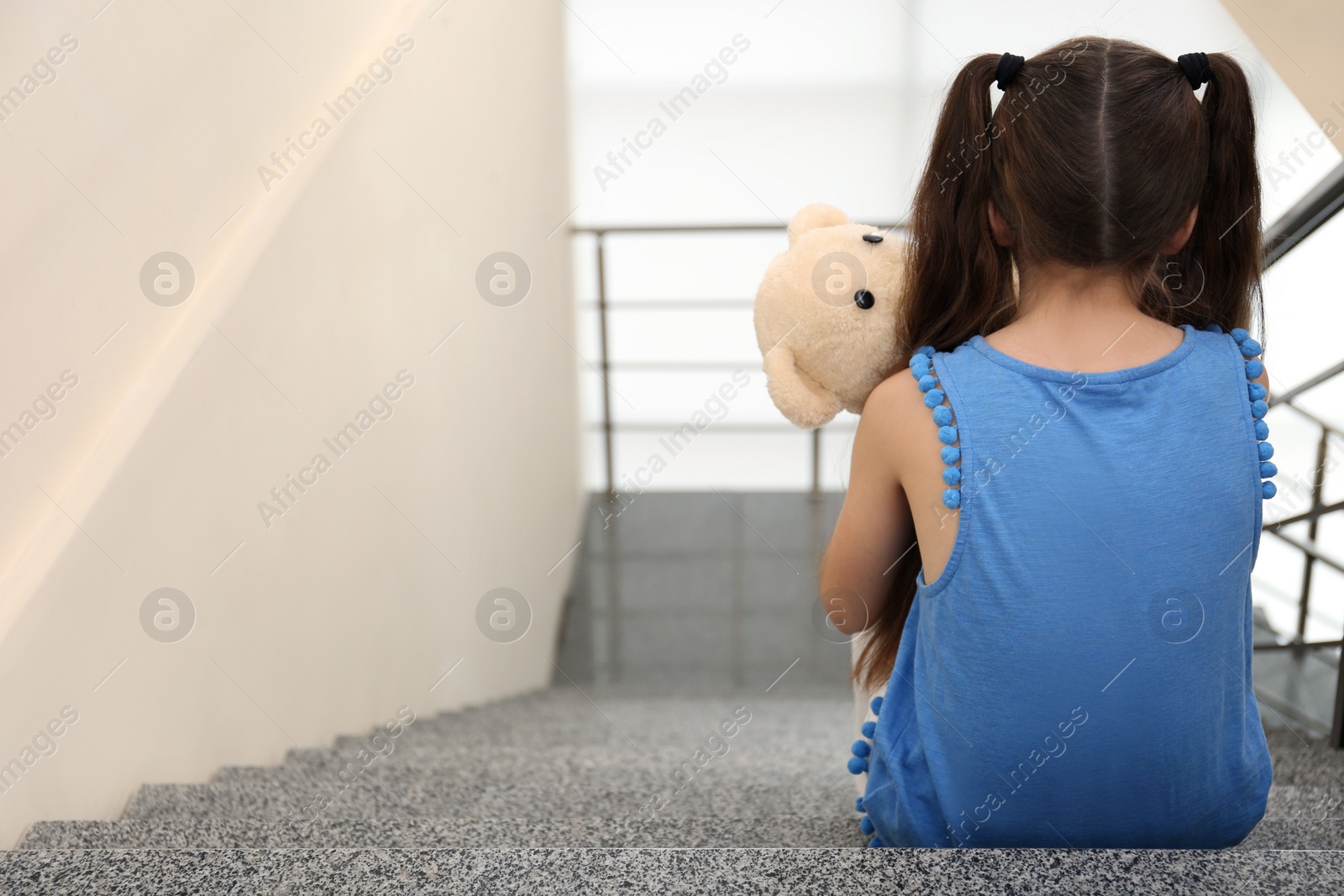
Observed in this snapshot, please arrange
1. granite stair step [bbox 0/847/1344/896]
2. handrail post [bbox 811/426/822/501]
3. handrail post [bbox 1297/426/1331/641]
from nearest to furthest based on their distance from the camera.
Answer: granite stair step [bbox 0/847/1344/896], handrail post [bbox 1297/426/1331/641], handrail post [bbox 811/426/822/501]

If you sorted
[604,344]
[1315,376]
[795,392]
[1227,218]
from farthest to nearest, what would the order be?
[604,344] → [1315,376] → [795,392] → [1227,218]

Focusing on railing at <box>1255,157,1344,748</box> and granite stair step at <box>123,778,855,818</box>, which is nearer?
granite stair step at <box>123,778,855,818</box>

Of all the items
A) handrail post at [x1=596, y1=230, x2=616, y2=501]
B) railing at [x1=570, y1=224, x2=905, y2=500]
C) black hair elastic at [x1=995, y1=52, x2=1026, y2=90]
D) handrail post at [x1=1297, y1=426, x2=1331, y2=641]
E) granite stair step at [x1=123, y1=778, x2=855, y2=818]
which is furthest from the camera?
handrail post at [x1=596, y1=230, x2=616, y2=501]

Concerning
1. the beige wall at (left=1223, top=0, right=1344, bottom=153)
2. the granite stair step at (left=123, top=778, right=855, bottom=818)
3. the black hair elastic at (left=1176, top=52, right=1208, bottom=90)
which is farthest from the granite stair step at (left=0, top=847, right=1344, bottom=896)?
the beige wall at (left=1223, top=0, right=1344, bottom=153)

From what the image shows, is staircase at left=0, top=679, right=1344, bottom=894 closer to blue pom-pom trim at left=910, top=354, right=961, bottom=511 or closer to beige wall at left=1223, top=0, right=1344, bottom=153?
blue pom-pom trim at left=910, top=354, right=961, bottom=511

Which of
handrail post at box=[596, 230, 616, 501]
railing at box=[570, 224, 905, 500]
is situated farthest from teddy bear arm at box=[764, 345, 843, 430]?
handrail post at box=[596, 230, 616, 501]

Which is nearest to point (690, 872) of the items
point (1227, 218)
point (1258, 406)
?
point (1258, 406)

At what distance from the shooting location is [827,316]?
76cm

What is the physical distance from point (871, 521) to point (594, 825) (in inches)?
13.4

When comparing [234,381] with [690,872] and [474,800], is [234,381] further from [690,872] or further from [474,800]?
[690,872]

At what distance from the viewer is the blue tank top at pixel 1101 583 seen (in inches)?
22.7

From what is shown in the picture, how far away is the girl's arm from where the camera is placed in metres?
0.64

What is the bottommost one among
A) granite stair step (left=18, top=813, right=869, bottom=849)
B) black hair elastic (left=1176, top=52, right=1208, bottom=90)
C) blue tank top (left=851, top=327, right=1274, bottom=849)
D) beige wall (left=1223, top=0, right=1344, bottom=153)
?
granite stair step (left=18, top=813, right=869, bottom=849)

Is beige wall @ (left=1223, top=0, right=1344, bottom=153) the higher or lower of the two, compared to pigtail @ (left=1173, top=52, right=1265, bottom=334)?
higher
